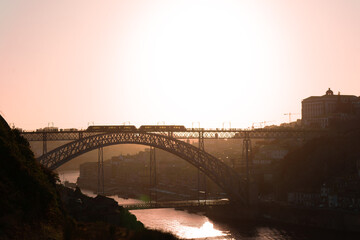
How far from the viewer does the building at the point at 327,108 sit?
11875 cm

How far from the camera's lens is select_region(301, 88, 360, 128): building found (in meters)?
119

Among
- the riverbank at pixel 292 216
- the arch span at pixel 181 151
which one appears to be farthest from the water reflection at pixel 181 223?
the arch span at pixel 181 151

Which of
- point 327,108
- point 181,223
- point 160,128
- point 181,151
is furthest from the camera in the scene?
point 327,108

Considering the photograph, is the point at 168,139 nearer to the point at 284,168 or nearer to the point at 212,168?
the point at 212,168

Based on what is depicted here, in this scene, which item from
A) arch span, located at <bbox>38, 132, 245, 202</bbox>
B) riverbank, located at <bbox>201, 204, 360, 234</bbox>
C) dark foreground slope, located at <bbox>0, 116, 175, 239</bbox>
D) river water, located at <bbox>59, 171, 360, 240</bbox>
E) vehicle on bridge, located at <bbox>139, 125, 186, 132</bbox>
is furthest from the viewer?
vehicle on bridge, located at <bbox>139, 125, 186, 132</bbox>

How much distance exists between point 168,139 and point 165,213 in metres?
14.7

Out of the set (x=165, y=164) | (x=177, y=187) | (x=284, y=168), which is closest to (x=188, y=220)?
(x=284, y=168)

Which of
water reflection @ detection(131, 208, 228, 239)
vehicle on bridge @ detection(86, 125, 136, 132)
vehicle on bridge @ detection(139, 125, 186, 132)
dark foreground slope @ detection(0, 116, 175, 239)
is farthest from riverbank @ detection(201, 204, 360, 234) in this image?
dark foreground slope @ detection(0, 116, 175, 239)

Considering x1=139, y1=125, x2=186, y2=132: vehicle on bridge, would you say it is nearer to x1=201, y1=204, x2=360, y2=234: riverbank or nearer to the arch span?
the arch span

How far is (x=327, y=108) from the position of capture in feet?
422

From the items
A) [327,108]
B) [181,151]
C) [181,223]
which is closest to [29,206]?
[181,223]

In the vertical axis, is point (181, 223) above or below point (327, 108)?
below

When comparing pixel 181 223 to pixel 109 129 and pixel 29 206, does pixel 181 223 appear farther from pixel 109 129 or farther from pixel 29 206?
pixel 29 206

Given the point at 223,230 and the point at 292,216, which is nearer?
the point at 223,230
